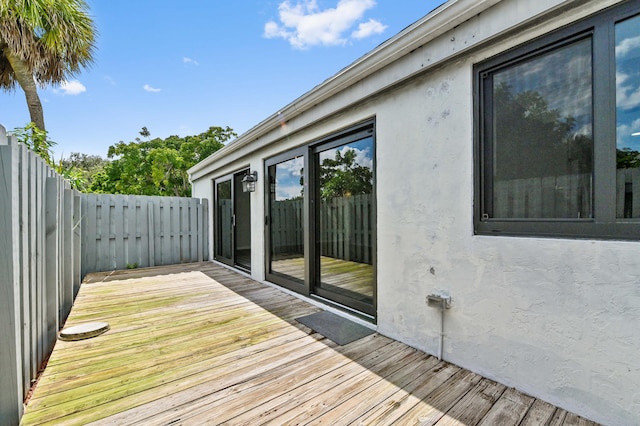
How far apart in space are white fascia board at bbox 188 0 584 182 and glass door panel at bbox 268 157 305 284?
845mm

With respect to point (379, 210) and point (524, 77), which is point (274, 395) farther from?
point (524, 77)

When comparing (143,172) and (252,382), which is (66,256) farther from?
(143,172)

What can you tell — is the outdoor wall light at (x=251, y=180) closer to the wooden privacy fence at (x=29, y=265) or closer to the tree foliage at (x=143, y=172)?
the wooden privacy fence at (x=29, y=265)

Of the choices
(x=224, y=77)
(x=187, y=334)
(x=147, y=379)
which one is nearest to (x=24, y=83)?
(x=224, y=77)

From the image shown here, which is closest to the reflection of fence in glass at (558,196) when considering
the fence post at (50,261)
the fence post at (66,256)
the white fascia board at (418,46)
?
the white fascia board at (418,46)

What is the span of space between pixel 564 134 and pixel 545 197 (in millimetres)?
398

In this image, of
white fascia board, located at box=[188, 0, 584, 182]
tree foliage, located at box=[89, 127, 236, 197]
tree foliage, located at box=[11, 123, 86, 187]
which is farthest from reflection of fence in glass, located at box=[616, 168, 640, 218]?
tree foliage, located at box=[89, 127, 236, 197]

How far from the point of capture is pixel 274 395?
1777 millimetres

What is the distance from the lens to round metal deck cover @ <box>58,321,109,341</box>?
8.65 ft

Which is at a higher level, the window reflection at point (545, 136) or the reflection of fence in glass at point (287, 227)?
the window reflection at point (545, 136)

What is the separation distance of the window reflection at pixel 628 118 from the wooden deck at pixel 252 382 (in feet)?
4.19

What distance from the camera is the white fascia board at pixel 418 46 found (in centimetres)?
177

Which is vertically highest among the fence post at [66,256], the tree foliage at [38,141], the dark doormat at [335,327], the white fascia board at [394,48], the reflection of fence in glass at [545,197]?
the white fascia board at [394,48]

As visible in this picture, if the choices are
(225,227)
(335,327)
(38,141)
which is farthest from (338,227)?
(38,141)
